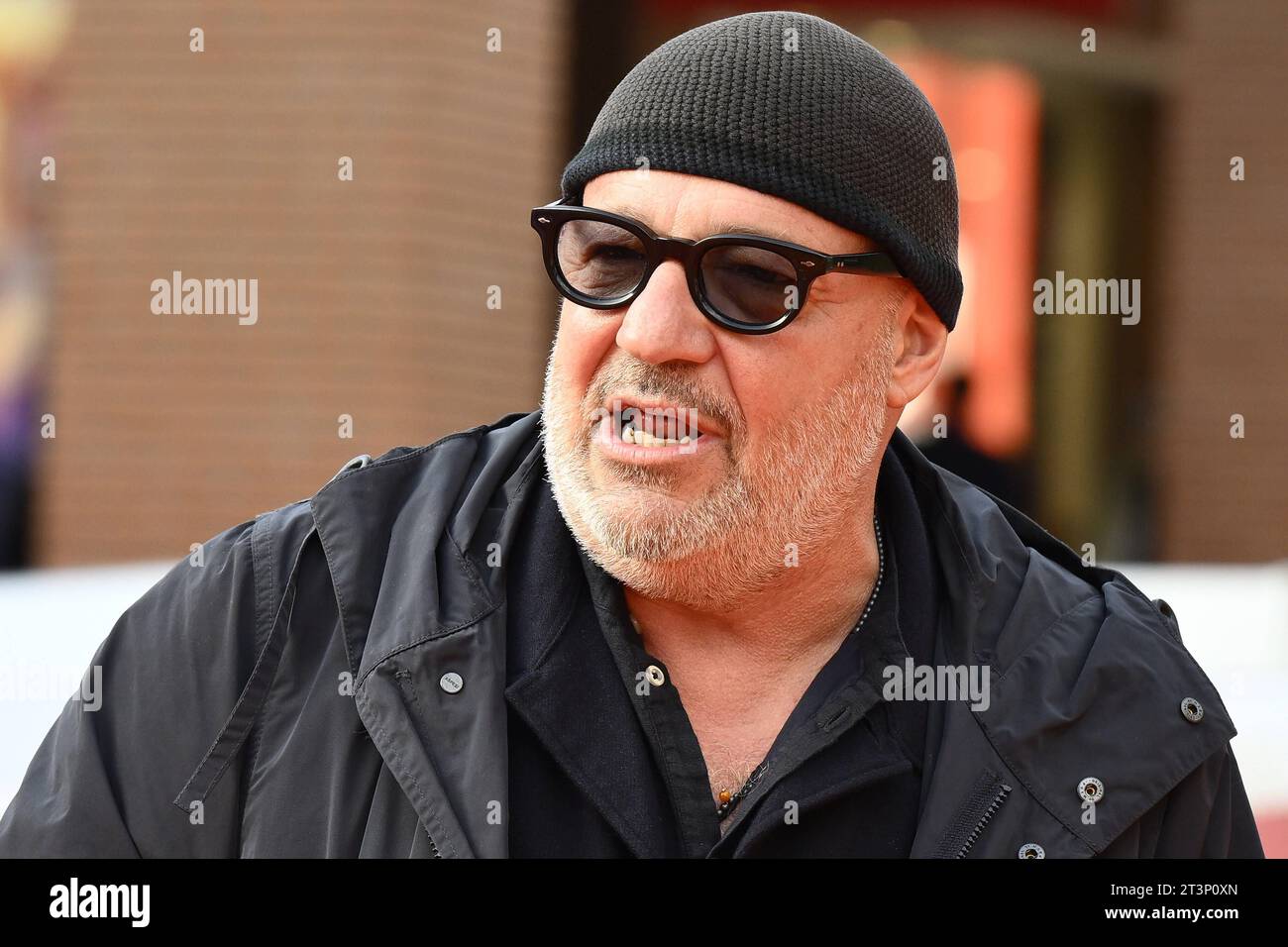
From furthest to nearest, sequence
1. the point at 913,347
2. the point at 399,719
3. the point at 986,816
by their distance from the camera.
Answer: the point at 913,347 → the point at 986,816 → the point at 399,719

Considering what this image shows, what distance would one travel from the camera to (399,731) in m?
2.25

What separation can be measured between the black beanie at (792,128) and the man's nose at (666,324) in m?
0.18

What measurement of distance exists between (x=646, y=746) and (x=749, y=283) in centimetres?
72

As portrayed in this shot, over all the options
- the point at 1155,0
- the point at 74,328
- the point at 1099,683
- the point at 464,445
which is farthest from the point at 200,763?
the point at 1155,0

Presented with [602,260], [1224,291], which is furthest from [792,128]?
[1224,291]

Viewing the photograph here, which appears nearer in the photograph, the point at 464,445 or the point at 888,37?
the point at 464,445

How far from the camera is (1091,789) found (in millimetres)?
2391

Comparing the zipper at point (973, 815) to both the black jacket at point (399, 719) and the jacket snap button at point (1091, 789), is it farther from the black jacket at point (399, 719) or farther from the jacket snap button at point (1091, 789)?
the jacket snap button at point (1091, 789)

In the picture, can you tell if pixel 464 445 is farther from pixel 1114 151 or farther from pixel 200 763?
pixel 1114 151

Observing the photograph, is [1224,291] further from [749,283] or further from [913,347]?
[749,283]

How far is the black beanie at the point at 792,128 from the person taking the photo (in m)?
2.54

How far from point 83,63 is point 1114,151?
210 inches

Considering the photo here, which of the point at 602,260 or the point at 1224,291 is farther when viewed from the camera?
the point at 1224,291
